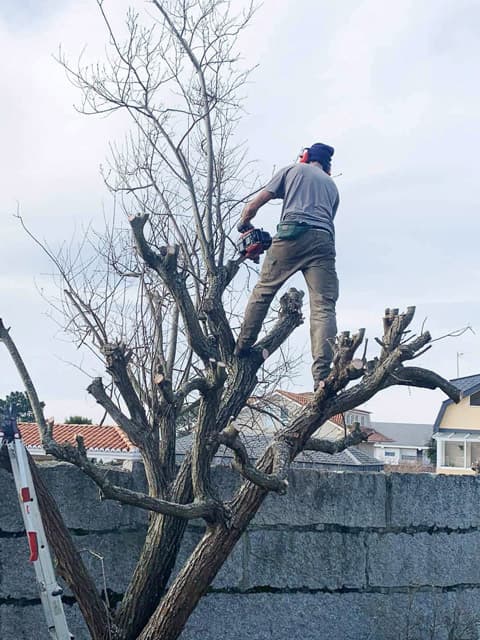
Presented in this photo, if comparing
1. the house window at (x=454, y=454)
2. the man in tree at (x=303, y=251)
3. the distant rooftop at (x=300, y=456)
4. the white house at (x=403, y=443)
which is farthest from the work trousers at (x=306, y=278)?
the white house at (x=403, y=443)

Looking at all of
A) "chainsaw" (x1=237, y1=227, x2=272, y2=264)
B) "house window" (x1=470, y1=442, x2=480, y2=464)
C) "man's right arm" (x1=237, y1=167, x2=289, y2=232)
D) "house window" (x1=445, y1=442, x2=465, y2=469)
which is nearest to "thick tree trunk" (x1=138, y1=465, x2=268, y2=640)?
"chainsaw" (x1=237, y1=227, x2=272, y2=264)

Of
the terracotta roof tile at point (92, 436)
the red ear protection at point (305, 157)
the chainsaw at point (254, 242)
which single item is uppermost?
the terracotta roof tile at point (92, 436)

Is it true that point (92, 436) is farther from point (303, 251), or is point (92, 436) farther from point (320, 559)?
point (303, 251)

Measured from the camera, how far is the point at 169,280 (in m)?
5.50

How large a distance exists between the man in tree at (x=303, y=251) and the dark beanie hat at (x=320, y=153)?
0.25m

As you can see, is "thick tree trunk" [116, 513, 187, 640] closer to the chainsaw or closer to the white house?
the chainsaw

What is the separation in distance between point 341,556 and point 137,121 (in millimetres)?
5659

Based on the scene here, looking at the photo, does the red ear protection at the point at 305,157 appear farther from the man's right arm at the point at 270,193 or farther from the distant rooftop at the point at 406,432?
the distant rooftop at the point at 406,432

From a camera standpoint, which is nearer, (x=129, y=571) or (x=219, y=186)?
(x=129, y=571)

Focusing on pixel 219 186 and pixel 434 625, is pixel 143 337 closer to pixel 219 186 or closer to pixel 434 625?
pixel 219 186

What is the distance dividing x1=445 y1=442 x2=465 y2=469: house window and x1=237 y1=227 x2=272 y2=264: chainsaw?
30276 millimetres


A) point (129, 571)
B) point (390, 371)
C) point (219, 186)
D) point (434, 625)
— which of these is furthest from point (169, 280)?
point (219, 186)

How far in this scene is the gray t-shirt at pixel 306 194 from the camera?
19.3 feet

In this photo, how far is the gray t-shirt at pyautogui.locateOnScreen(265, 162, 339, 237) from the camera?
589cm
